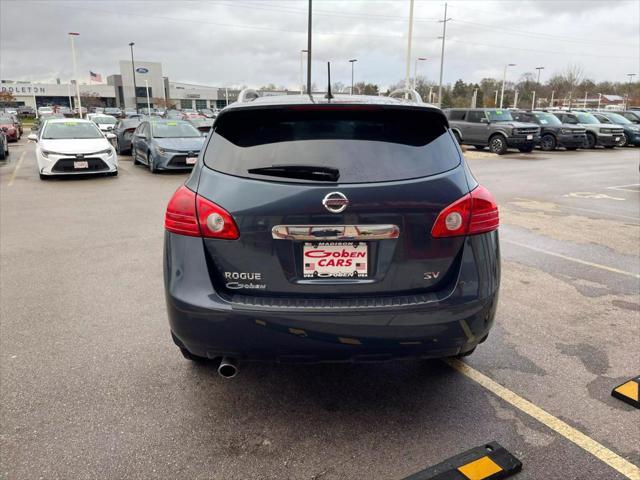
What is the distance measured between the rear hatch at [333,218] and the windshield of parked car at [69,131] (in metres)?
12.9

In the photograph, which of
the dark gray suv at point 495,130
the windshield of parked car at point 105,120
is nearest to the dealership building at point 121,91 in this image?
the windshield of parked car at point 105,120

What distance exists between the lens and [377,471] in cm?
245

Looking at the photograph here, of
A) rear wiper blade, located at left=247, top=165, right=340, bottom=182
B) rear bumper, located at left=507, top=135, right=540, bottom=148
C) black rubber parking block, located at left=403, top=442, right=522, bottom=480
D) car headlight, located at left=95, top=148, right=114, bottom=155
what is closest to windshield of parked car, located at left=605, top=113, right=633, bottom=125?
rear bumper, located at left=507, top=135, right=540, bottom=148

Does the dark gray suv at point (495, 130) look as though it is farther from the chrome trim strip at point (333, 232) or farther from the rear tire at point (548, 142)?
the chrome trim strip at point (333, 232)

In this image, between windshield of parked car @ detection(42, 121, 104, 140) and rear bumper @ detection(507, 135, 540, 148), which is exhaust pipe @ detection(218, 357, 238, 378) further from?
rear bumper @ detection(507, 135, 540, 148)

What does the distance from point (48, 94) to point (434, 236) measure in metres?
125

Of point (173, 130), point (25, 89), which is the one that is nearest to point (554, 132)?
point (173, 130)

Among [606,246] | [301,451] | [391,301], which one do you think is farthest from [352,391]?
[606,246]

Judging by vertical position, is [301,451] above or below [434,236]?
below

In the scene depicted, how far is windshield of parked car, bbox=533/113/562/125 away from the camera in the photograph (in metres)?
24.4

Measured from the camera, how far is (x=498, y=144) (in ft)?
71.9

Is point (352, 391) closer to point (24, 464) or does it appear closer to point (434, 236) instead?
point (434, 236)

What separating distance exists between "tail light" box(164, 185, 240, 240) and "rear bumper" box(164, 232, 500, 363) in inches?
2.2

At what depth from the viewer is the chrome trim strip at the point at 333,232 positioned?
2.45 m
